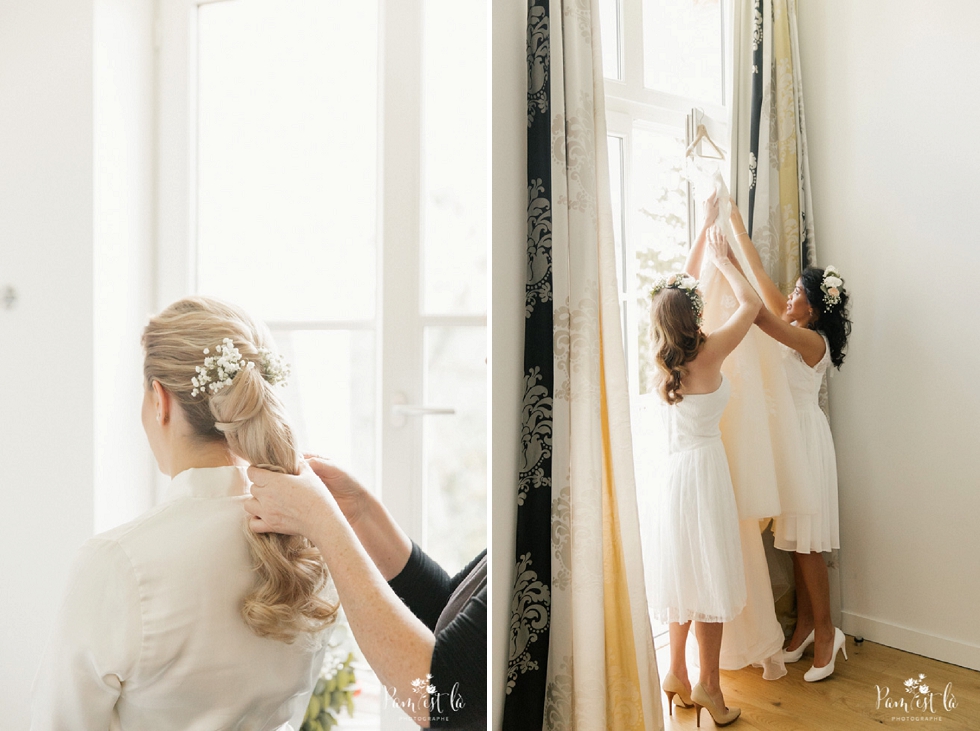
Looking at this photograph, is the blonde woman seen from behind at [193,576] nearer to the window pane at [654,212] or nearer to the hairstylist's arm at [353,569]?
the hairstylist's arm at [353,569]

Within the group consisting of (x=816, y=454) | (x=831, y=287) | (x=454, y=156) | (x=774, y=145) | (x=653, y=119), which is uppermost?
(x=653, y=119)

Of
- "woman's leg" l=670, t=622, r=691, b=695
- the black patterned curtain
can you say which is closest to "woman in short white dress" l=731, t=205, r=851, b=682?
"woman's leg" l=670, t=622, r=691, b=695

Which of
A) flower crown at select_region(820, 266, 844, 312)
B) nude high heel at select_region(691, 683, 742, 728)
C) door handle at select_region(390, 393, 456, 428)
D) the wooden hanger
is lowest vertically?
nude high heel at select_region(691, 683, 742, 728)

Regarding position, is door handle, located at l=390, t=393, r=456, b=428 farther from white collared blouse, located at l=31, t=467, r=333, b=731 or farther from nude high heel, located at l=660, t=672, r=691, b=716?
nude high heel, located at l=660, t=672, r=691, b=716

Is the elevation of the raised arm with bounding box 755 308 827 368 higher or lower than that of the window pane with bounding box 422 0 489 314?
lower

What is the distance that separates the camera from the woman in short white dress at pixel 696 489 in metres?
1.59

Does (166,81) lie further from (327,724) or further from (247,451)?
(327,724)

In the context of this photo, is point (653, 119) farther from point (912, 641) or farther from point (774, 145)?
point (912, 641)

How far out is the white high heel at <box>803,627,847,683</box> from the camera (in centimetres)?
150

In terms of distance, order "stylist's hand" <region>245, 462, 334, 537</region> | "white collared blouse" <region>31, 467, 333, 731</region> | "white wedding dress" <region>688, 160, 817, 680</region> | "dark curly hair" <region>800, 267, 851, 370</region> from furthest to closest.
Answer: "white wedding dress" <region>688, 160, 817, 680</region> < "dark curly hair" <region>800, 267, 851, 370</region> < "stylist's hand" <region>245, 462, 334, 537</region> < "white collared blouse" <region>31, 467, 333, 731</region>

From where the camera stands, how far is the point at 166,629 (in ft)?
3.06

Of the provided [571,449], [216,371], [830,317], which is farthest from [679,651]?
[216,371]

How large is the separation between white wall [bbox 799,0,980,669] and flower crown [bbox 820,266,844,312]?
0.08 ft

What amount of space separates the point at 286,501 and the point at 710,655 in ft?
3.61
